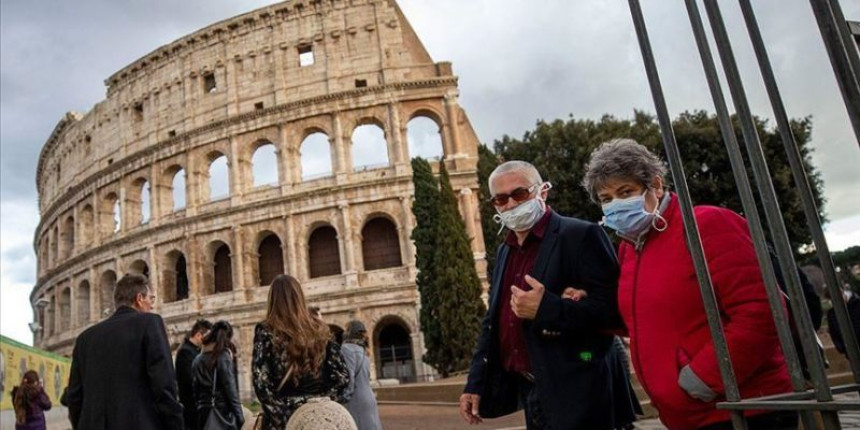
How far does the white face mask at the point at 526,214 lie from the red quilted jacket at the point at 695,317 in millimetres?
621

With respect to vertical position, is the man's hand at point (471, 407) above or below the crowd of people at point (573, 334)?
below

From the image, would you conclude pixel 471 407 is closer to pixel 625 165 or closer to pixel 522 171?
pixel 522 171

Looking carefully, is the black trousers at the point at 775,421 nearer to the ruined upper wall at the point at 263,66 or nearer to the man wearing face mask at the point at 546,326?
the man wearing face mask at the point at 546,326

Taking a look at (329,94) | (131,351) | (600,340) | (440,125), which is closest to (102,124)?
(329,94)

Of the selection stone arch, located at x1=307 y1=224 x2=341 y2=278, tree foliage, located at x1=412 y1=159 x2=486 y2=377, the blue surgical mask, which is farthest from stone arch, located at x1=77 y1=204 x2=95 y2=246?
the blue surgical mask

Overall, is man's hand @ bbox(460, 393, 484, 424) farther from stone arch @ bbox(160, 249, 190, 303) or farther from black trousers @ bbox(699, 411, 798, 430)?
stone arch @ bbox(160, 249, 190, 303)

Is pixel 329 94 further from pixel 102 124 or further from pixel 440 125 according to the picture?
pixel 102 124

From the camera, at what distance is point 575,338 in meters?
2.43

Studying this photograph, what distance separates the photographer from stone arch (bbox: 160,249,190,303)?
26672 millimetres

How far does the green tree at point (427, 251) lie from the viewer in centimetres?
1877

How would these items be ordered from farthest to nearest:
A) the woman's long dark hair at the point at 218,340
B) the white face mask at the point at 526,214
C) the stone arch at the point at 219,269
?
the stone arch at the point at 219,269
the woman's long dark hair at the point at 218,340
the white face mask at the point at 526,214

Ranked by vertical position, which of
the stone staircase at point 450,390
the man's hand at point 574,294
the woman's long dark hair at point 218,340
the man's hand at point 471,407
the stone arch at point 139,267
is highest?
the stone arch at point 139,267

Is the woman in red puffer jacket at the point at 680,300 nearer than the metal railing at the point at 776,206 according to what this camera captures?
No

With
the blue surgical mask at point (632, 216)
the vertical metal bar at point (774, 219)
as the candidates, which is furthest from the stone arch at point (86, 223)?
the vertical metal bar at point (774, 219)
